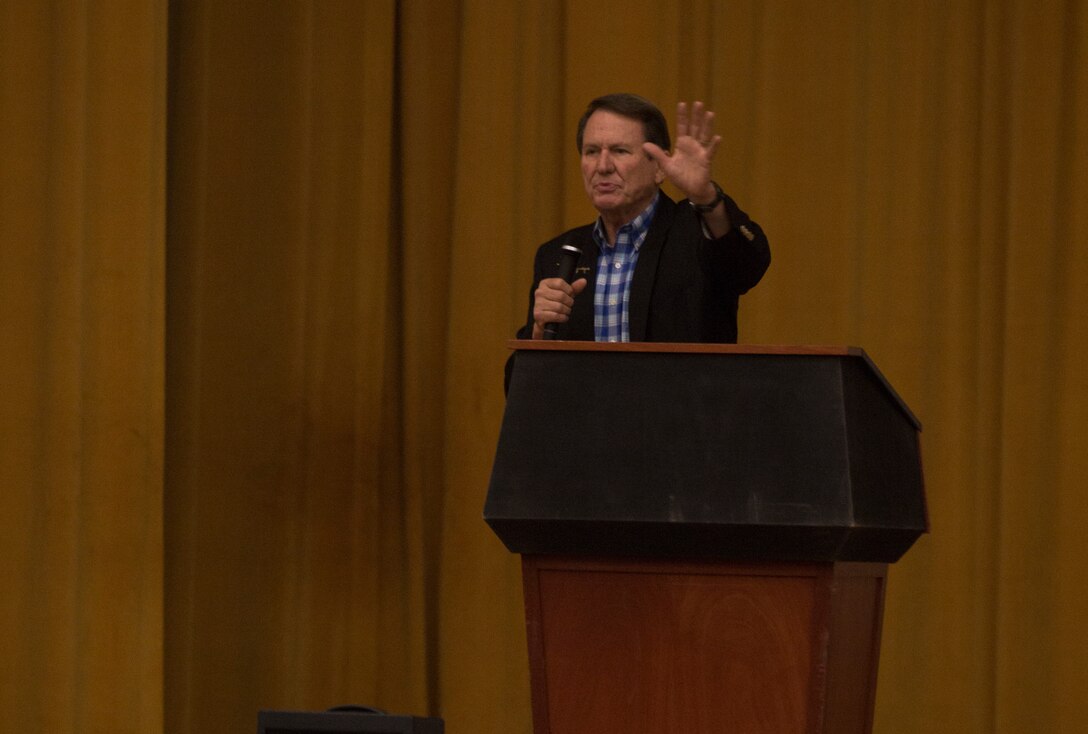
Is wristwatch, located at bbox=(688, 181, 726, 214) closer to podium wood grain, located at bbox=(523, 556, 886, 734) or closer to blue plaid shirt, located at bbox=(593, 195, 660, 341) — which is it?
blue plaid shirt, located at bbox=(593, 195, 660, 341)

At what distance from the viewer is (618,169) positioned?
A: 2.54m

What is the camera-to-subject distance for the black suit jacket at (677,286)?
2.32m

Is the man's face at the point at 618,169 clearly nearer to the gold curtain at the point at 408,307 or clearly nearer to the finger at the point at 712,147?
the finger at the point at 712,147

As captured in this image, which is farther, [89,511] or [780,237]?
[780,237]

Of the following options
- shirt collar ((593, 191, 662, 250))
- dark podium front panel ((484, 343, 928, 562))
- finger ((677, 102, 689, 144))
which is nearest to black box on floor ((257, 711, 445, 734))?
dark podium front panel ((484, 343, 928, 562))

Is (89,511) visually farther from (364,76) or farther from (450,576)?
(364,76)

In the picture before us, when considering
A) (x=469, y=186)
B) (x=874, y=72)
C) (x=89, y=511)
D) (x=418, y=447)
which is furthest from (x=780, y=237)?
(x=89, y=511)

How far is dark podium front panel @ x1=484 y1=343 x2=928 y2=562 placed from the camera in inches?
70.2

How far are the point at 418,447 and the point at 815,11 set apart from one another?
1662 millimetres

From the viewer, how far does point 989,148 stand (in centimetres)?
402

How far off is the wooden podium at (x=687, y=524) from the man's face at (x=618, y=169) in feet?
2.27

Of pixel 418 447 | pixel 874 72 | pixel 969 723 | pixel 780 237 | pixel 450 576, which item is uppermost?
pixel 874 72

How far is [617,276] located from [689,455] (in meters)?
0.72

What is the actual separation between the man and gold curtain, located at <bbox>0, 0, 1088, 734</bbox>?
5.08 feet
